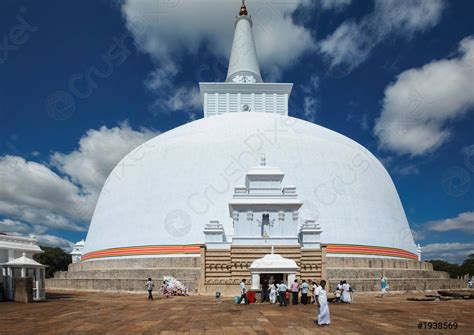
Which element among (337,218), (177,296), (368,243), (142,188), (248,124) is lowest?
(177,296)

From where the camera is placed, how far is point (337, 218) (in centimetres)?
3231

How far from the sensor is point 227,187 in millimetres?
33125

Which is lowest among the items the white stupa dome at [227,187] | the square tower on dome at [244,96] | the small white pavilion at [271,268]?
the small white pavilion at [271,268]

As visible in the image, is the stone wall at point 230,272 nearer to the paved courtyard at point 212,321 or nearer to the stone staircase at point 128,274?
the stone staircase at point 128,274

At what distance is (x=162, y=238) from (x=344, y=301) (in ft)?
50.8

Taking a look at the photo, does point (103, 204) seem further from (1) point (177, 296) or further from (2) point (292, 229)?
(2) point (292, 229)

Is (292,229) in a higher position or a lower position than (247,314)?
higher

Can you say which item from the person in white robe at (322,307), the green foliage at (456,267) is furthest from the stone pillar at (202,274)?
the green foliage at (456,267)

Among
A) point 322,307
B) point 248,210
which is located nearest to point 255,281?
point 248,210

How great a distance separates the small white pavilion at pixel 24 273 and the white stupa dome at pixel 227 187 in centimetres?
966

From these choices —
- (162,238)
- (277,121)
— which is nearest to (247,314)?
(162,238)

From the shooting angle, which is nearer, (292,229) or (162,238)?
(292,229)

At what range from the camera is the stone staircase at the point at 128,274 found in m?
28.3

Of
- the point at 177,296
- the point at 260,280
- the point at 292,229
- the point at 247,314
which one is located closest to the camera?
the point at 247,314
